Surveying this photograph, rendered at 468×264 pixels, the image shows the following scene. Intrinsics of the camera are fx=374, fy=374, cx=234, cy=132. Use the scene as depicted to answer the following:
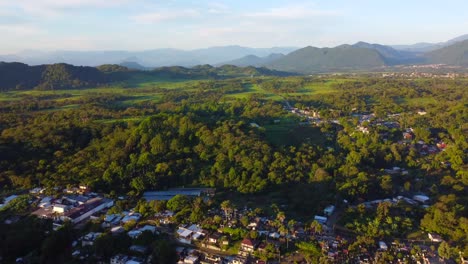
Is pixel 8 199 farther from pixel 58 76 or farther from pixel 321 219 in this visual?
pixel 58 76

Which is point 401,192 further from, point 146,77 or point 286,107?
point 146,77

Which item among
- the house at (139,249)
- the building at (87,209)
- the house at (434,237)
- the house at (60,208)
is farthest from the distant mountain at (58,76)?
the house at (434,237)

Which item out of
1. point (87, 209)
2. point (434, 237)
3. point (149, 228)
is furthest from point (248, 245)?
point (87, 209)

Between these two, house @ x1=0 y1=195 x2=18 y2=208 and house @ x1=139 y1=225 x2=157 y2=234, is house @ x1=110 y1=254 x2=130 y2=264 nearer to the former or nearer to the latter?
house @ x1=139 y1=225 x2=157 y2=234

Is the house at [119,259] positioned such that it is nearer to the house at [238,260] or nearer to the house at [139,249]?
the house at [139,249]

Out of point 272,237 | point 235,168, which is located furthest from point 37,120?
point 272,237
